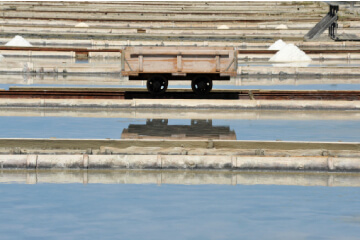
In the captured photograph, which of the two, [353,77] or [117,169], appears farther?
[353,77]

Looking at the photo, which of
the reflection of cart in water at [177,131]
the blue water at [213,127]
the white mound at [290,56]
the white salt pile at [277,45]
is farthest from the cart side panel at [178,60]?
the white salt pile at [277,45]

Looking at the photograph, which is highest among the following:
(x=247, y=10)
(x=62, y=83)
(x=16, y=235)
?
(x=247, y=10)

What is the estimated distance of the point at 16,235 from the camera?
904 centimetres

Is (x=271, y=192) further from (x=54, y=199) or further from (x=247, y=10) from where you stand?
(x=247, y=10)

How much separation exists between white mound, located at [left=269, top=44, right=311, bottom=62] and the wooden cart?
15.9m

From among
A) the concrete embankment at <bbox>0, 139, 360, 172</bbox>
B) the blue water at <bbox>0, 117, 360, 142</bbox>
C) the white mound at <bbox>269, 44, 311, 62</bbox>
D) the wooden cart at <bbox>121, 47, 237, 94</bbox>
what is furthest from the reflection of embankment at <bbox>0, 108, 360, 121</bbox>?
the white mound at <bbox>269, 44, 311, 62</bbox>

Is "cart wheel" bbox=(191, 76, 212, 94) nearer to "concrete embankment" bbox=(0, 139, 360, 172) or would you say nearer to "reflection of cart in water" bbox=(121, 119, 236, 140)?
"reflection of cart in water" bbox=(121, 119, 236, 140)

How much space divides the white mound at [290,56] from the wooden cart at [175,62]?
52.2 ft

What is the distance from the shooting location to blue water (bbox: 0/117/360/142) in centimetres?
1642

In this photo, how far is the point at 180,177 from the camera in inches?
496

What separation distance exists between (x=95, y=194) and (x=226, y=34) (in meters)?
42.2

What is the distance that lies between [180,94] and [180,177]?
11.5 m

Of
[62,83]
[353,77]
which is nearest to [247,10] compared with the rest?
[353,77]

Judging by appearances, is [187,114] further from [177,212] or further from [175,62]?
[177,212]
